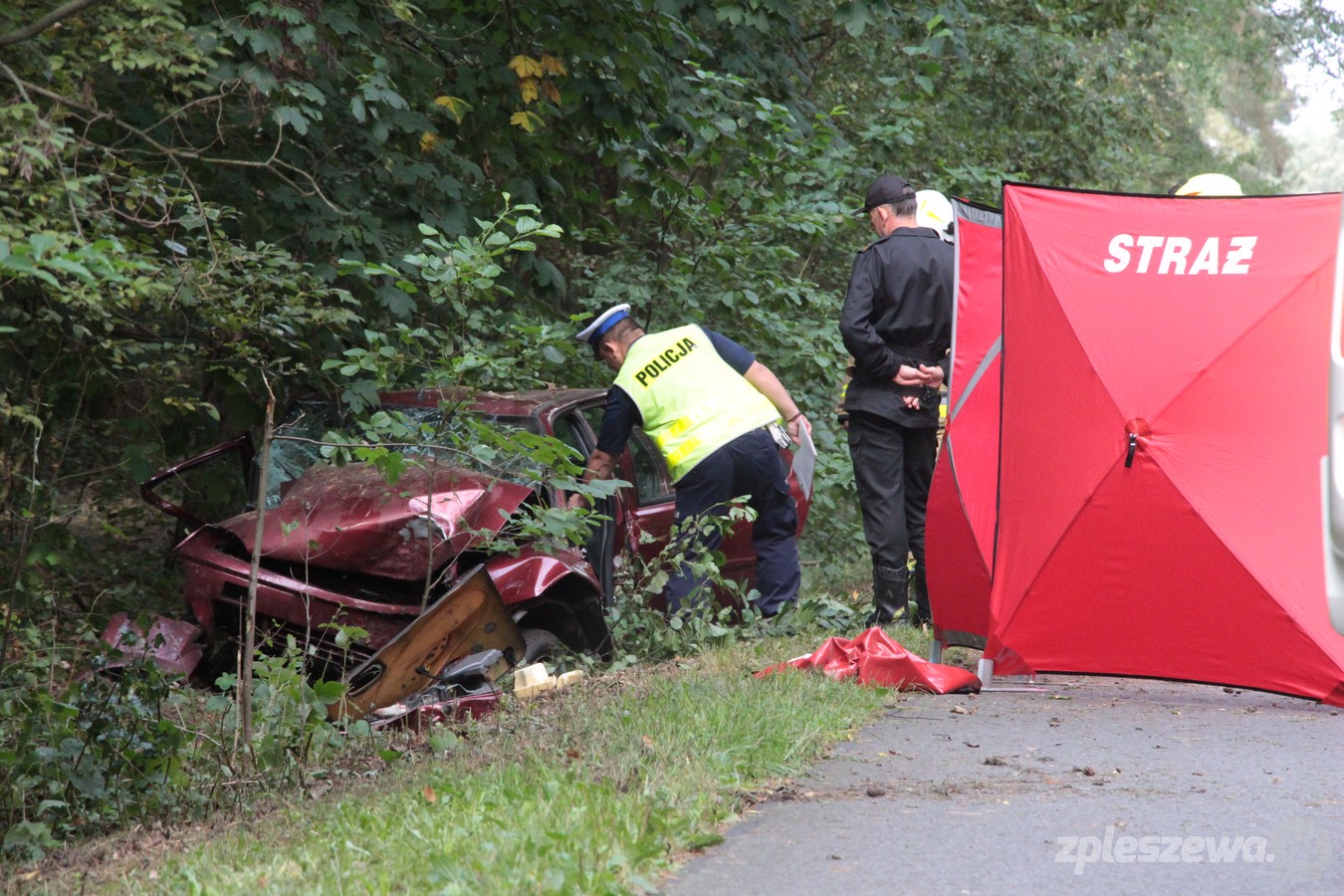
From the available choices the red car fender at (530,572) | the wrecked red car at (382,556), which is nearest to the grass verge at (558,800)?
the red car fender at (530,572)

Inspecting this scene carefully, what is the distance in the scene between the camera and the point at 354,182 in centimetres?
879

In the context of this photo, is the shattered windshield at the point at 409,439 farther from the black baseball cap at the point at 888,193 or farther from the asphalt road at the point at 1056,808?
the black baseball cap at the point at 888,193

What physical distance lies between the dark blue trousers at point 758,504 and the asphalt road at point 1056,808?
1.92 m

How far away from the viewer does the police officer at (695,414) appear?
745cm

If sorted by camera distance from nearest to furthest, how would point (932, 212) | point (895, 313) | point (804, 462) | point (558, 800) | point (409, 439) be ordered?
point (558, 800) → point (409, 439) → point (895, 313) → point (932, 212) → point (804, 462)

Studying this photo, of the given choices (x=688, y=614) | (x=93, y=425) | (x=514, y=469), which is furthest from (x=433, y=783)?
(x=93, y=425)

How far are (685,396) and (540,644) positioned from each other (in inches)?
57.2

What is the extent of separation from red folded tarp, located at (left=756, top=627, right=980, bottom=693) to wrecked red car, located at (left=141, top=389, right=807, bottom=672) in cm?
112

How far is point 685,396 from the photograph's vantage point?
7496 mm

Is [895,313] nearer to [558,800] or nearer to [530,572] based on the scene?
[530,572]

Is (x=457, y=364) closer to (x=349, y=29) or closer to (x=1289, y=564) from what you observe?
(x=349, y=29)

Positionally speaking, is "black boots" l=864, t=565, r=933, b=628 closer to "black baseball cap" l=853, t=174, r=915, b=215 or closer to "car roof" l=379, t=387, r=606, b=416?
"car roof" l=379, t=387, r=606, b=416

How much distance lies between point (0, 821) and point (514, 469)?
247cm

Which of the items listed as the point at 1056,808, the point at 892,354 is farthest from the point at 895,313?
the point at 1056,808
